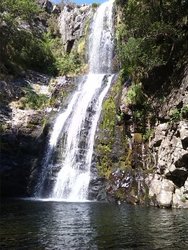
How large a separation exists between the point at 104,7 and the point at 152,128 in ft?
78.9

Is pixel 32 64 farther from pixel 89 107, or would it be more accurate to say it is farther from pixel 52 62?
pixel 89 107

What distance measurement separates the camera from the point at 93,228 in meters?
15.6

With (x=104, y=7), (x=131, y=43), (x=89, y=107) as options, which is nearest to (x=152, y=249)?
(x=131, y=43)

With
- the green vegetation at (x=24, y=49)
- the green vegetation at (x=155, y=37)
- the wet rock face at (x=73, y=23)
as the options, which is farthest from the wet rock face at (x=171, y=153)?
the wet rock face at (x=73, y=23)

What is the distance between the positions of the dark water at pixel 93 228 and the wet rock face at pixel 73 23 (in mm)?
30992

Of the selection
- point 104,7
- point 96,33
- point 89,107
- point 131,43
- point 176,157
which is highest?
point 104,7

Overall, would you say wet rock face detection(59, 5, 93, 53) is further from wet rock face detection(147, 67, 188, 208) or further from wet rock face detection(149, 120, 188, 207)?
wet rock face detection(149, 120, 188, 207)

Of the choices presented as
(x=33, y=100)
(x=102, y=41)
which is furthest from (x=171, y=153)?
(x=102, y=41)

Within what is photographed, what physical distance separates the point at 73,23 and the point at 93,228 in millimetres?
38901

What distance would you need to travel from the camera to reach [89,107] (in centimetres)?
3241

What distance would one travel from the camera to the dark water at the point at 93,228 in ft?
42.0

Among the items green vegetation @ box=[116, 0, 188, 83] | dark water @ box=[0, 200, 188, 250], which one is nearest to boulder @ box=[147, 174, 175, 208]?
dark water @ box=[0, 200, 188, 250]

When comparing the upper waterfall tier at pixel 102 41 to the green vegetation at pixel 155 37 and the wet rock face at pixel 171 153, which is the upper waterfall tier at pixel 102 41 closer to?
the green vegetation at pixel 155 37

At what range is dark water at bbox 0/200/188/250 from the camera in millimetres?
12805
